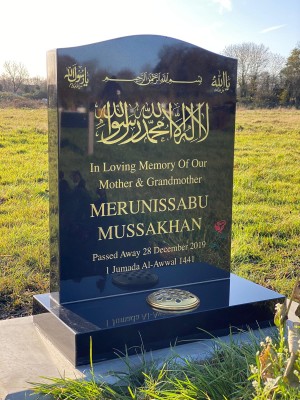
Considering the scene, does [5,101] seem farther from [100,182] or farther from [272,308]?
[272,308]

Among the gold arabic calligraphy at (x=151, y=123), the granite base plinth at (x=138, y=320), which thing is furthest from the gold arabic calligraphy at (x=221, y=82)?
the granite base plinth at (x=138, y=320)

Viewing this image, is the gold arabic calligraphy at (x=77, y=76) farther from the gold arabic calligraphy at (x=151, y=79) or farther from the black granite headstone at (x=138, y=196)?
the gold arabic calligraphy at (x=151, y=79)

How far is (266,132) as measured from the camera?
9.91 metres

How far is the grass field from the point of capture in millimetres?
4605

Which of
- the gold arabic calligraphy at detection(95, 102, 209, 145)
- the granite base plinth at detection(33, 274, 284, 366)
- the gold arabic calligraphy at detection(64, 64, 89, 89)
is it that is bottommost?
the granite base plinth at detection(33, 274, 284, 366)

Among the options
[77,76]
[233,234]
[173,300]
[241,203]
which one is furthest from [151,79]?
[241,203]

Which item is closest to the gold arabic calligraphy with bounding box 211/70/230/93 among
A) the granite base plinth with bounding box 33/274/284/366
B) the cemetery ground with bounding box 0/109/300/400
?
the granite base plinth with bounding box 33/274/284/366

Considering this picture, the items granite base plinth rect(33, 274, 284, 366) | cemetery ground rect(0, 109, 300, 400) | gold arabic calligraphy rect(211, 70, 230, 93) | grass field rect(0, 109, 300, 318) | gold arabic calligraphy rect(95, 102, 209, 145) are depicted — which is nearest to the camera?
cemetery ground rect(0, 109, 300, 400)

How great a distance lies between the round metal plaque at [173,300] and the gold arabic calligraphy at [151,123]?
0.89 m

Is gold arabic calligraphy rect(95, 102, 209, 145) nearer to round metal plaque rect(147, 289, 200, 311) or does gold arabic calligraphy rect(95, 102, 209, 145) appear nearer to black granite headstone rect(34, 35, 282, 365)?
black granite headstone rect(34, 35, 282, 365)

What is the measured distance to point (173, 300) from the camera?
10.6 feet

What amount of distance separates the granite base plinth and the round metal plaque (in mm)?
37

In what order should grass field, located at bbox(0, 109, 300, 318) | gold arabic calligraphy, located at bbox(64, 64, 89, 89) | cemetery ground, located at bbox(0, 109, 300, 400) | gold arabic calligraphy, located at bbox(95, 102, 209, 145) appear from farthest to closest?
grass field, located at bbox(0, 109, 300, 318), gold arabic calligraphy, located at bbox(95, 102, 209, 145), gold arabic calligraphy, located at bbox(64, 64, 89, 89), cemetery ground, located at bbox(0, 109, 300, 400)

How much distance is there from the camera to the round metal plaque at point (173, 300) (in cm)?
318
